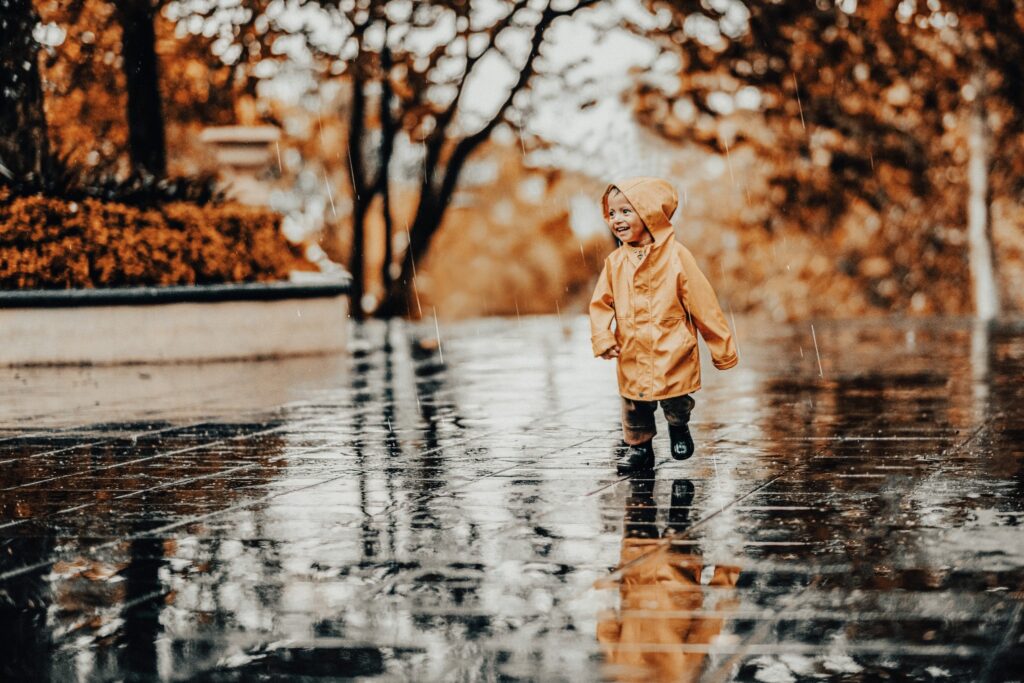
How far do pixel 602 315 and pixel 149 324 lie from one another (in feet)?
29.2

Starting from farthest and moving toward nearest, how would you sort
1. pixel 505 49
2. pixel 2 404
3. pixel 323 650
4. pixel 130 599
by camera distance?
pixel 505 49 < pixel 2 404 < pixel 130 599 < pixel 323 650

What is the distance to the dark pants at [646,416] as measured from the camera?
721 centimetres

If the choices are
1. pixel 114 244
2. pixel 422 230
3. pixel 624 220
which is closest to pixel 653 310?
pixel 624 220

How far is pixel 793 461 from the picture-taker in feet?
24.0

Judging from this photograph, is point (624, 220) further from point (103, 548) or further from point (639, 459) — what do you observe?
point (103, 548)

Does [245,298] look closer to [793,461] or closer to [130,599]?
[793,461]

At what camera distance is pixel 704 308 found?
707 cm

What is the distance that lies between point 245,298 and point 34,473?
8.36 metres

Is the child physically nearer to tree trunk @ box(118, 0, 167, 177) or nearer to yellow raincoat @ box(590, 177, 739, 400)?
yellow raincoat @ box(590, 177, 739, 400)

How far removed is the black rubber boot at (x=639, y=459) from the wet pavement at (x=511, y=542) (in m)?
0.10

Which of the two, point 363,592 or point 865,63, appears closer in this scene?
point 363,592

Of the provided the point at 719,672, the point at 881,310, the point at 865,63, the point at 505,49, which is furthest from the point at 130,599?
the point at 881,310

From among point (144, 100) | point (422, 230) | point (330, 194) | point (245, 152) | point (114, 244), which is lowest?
point (114, 244)

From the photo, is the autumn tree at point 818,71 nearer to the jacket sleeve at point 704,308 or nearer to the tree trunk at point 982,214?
the tree trunk at point 982,214
